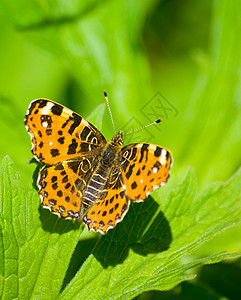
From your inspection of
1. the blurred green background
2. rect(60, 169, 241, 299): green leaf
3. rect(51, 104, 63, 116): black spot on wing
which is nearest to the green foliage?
rect(60, 169, 241, 299): green leaf

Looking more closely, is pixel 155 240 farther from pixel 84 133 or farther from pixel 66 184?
pixel 84 133

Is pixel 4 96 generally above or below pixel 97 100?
below

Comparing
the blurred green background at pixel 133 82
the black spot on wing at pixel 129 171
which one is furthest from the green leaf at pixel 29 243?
the blurred green background at pixel 133 82

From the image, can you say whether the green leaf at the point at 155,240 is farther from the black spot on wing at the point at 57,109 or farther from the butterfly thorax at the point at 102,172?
the black spot on wing at the point at 57,109

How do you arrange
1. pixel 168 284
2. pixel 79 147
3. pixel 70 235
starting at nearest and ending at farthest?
1. pixel 168 284
2. pixel 70 235
3. pixel 79 147

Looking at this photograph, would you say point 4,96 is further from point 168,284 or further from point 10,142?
point 168,284

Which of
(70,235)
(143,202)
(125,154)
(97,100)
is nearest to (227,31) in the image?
(97,100)

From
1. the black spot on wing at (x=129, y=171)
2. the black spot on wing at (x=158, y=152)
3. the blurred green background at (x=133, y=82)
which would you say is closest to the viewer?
the black spot on wing at (x=158, y=152)
